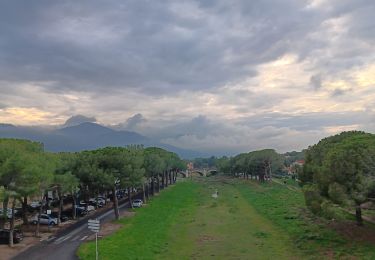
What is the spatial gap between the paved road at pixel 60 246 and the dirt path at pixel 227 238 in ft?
33.5

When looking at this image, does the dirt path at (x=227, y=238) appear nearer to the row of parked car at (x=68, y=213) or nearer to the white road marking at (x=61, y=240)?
the white road marking at (x=61, y=240)

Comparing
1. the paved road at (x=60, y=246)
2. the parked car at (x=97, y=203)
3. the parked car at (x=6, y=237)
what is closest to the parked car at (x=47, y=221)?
the paved road at (x=60, y=246)

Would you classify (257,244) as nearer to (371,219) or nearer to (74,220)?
(371,219)

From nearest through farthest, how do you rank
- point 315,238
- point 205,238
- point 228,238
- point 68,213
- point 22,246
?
point 315,238
point 22,246
point 228,238
point 205,238
point 68,213

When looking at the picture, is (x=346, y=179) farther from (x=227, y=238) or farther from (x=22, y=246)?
(x=22, y=246)

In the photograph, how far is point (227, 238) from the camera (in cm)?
4794

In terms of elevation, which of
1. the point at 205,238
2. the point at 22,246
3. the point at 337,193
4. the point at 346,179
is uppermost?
the point at 346,179

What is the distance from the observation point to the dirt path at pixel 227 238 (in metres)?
39.5

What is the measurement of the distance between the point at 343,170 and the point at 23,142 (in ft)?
141

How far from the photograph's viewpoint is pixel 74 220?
223 ft

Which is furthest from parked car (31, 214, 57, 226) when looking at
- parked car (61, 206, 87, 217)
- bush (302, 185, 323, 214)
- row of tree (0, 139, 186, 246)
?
bush (302, 185, 323, 214)

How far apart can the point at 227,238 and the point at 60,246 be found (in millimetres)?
18352

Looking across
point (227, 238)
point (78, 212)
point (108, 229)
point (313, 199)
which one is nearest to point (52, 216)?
point (78, 212)

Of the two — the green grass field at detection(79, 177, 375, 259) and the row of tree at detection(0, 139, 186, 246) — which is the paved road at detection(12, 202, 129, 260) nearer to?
the green grass field at detection(79, 177, 375, 259)
